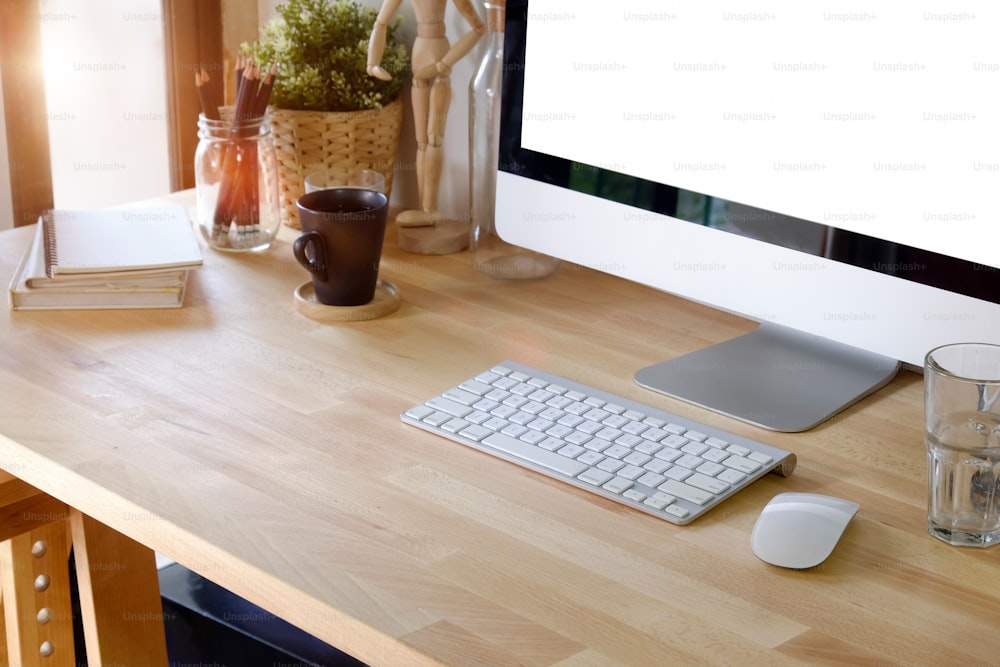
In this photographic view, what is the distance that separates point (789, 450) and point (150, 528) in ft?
1.70

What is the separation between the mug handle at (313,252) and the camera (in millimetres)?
1150

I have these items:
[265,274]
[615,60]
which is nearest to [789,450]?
[615,60]

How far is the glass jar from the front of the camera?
1355mm

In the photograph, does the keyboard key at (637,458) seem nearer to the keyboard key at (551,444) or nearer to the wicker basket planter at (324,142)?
the keyboard key at (551,444)

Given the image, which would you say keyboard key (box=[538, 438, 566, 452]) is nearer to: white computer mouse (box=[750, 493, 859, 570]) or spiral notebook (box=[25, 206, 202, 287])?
white computer mouse (box=[750, 493, 859, 570])


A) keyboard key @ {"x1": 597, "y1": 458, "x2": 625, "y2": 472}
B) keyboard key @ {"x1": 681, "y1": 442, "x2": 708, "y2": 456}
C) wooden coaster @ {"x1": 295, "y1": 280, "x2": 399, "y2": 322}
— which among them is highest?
wooden coaster @ {"x1": 295, "y1": 280, "x2": 399, "y2": 322}

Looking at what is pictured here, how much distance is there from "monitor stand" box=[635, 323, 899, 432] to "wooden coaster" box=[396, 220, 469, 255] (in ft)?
1.38

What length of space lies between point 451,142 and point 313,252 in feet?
1.45

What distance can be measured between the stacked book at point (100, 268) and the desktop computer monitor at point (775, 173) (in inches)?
14.6

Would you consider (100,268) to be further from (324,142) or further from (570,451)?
(570,451)

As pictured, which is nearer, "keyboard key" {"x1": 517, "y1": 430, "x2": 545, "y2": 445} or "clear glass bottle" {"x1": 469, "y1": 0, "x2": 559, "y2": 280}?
"keyboard key" {"x1": 517, "y1": 430, "x2": 545, "y2": 445}

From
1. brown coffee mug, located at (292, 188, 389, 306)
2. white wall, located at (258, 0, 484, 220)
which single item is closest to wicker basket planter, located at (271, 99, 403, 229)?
white wall, located at (258, 0, 484, 220)

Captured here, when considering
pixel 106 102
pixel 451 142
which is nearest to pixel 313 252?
pixel 451 142

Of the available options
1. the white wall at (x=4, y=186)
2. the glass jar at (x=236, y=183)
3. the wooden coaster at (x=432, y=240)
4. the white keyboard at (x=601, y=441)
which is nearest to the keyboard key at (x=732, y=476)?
the white keyboard at (x=601, y=441)
